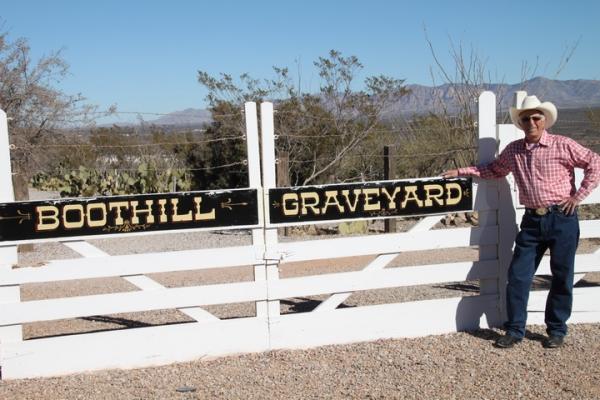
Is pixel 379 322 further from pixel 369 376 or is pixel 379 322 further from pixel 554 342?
pixel 554 342

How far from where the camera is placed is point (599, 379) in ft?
15.7

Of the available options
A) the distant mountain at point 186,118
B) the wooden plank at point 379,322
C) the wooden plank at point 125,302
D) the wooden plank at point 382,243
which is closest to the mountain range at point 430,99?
the distant mountain at point 186,118

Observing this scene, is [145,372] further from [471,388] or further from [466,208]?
[466,208]

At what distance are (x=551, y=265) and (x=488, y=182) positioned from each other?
84 centimetres

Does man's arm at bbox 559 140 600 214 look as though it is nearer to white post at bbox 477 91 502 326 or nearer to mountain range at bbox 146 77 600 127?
white post at bbox 477 91 502 326

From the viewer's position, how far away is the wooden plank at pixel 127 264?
5.03m

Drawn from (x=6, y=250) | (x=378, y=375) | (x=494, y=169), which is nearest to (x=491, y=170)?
(x=494, y=169)

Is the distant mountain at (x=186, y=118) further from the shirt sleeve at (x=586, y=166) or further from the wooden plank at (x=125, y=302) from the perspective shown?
the shirt sleeve at (x=586, y=166)

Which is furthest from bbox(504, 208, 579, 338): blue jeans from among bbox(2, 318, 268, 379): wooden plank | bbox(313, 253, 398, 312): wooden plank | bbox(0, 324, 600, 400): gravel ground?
bbox(2, 318, 268, 379): wooden plank

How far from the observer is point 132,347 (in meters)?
5.25

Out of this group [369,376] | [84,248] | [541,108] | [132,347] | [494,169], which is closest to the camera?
[369,376]

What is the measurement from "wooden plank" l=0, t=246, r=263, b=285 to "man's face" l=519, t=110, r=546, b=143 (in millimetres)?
2297

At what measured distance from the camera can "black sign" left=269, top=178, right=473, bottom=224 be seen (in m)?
5.41

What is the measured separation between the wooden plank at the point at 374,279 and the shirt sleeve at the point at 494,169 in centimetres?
75
